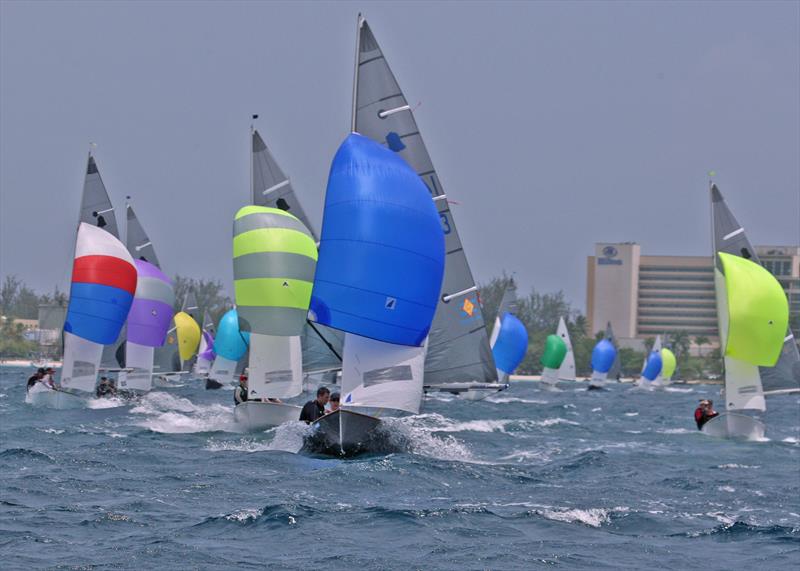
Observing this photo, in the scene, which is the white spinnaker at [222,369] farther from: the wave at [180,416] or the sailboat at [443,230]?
the sailboat at [443,230]

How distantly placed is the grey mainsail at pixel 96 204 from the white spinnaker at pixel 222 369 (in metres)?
16.7

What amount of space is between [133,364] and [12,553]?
93.1ft

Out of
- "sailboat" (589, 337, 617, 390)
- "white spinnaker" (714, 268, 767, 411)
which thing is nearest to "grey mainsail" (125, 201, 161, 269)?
"white spinnaker" (714, 268, 767, 411)

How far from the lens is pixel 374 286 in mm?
23344

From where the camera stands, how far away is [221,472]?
71.6 feet

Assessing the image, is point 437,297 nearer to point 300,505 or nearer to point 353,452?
point 353,452

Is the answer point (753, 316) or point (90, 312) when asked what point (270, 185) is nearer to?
point (90, 312)

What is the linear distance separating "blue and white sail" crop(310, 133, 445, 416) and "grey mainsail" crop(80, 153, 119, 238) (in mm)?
18309

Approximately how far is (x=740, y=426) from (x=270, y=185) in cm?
1321

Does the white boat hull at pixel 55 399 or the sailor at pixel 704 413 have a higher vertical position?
the sailor at pixel 704 413

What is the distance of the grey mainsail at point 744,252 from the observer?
35.1m

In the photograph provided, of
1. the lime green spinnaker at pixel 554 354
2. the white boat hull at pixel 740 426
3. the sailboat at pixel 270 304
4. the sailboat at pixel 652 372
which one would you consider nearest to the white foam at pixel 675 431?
the white boat hull at pixel 740 426

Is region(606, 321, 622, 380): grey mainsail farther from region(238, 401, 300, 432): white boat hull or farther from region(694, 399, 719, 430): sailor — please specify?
region(238, 401, 300, 432): white boat hull

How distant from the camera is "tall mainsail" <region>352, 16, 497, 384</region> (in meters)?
26.2
